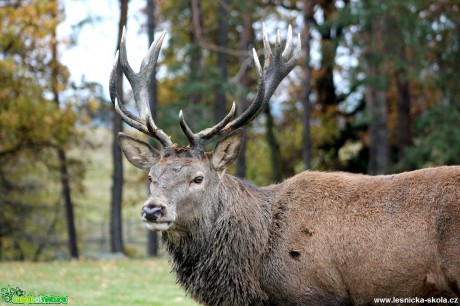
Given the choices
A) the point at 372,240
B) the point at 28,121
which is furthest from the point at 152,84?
the point at 372,240

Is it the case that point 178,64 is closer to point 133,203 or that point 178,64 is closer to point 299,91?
point 299,91

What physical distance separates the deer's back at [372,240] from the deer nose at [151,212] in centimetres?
122

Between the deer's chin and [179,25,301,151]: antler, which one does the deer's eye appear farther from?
the deer's chin

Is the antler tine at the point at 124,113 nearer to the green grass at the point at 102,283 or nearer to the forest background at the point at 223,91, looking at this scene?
the green grass at the point at 102,283

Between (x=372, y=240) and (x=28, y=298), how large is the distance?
18.8 ft

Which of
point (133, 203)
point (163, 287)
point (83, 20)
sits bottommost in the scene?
point (133, 203)

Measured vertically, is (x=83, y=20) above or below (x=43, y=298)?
above

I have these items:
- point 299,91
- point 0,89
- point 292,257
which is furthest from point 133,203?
point 292,257

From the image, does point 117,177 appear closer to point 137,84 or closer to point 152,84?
point 152,84

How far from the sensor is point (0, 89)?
25.3m

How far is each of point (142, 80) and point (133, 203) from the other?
92.6 ft

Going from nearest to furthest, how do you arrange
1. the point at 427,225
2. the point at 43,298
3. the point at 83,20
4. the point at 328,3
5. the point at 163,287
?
1. the point at 427,225
2. the point at 43,298
3. the point at 163,287
4. the point at 83,20
5. the point at 328,3

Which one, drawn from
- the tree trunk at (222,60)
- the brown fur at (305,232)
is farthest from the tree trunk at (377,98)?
the brown fur at (305,232)

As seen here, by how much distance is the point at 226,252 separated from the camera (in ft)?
25.3
